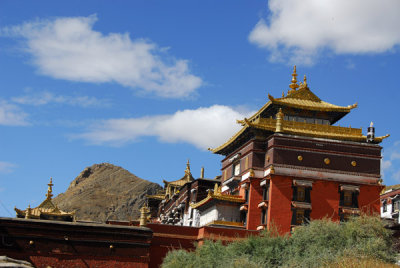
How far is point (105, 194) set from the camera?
438 ft

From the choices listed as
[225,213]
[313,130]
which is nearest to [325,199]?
[313,130]

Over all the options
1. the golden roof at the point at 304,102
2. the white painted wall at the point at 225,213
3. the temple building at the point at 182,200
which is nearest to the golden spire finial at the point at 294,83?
the golden roof at the point at 304,102

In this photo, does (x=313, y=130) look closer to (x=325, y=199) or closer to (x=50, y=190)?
(x=325, y=199)

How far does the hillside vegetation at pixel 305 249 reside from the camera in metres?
31.3

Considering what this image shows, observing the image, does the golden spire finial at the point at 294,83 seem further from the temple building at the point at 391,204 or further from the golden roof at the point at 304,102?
the temple building at the point at 391,204

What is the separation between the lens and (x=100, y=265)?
113ft

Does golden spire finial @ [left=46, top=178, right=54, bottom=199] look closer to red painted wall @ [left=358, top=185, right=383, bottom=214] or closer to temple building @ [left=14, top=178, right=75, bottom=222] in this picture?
temple building @ [left=14, top=178, right=75, bottom=222]

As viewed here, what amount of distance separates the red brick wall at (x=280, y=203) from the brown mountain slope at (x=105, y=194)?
248ft

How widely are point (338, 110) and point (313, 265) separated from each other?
20.0m

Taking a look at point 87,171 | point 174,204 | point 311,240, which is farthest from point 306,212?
point 87,171

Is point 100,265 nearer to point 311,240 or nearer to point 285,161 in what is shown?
point 311,240

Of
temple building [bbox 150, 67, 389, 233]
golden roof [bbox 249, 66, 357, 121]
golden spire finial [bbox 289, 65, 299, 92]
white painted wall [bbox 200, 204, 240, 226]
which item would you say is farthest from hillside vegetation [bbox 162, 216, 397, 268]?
golden spire finial [bbox 289, 65, 299, 92]

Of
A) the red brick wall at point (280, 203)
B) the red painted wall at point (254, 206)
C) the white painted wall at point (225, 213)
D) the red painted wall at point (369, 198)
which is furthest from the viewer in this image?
the white painted wall at point (225, 213)

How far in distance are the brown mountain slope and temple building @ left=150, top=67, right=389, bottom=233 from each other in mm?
73013
